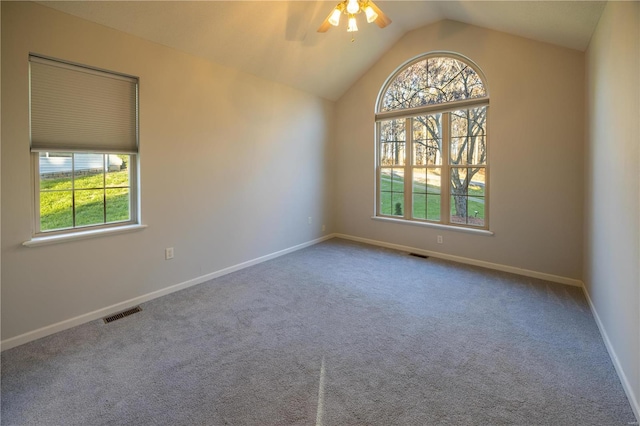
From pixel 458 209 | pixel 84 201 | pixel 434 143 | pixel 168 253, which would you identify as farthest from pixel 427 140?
→ pixel 84 201

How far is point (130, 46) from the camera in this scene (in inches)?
112

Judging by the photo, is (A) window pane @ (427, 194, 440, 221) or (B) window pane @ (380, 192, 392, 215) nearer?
(A) window pane @ (427, 194, 440, 221)

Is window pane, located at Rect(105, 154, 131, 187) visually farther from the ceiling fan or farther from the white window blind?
the ceiling fan

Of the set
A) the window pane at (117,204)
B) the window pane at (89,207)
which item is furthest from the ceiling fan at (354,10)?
the window pane at (89,207)

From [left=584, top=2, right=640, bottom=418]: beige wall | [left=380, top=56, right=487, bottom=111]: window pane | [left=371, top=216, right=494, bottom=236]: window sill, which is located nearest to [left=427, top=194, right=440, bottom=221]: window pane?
[left=371, top=216, right=494, bottom=236]: window sill

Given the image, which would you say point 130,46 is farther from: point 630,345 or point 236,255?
point 630,345

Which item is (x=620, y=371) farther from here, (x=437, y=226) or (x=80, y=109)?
(x=80, y=109)

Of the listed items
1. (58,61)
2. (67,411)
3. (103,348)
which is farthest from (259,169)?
(67,411)

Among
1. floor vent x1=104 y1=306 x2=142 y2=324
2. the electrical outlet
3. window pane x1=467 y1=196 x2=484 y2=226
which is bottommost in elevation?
floor vent x1=104 y1=306 x2=142 y2=324

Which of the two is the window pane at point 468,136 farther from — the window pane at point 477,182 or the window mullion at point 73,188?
the window mullion at point 73,188

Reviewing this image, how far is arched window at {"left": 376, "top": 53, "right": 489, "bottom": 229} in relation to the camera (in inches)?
165

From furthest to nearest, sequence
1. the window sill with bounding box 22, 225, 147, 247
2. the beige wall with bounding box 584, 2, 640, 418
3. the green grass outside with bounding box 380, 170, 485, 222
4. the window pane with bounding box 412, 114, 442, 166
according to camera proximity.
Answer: the window pane with bounding box 412, 114, 442, 166, the green grass outside with bounding box 380, 170, 485, 222, the window sill with bounding box 22, 225, 147, 247, the beige wall with bounding box 584, 2, 640, 418

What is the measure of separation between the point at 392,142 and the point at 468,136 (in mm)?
1180

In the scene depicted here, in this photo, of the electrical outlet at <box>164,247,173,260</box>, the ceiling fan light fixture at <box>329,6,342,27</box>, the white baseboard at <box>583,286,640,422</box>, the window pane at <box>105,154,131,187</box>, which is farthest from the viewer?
the electrical outlet at <box>164,247,173,260</box>
